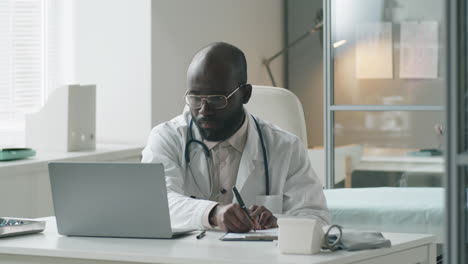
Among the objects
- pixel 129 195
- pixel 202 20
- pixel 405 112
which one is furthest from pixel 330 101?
pixel 129 195

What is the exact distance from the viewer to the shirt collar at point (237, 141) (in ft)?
8.81

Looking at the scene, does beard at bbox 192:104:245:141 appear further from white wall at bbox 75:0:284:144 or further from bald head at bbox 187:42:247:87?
white wall at bbox 75:0:284:144

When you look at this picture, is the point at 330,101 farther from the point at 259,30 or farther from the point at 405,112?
the point at 259,30

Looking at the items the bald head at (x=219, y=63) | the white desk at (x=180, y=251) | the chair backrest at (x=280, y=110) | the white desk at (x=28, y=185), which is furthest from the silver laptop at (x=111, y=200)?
the white desk at (x=28, y=185)

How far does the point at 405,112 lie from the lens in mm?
4469

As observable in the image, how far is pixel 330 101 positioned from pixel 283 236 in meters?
2.50

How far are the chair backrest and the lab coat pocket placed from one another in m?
0.67

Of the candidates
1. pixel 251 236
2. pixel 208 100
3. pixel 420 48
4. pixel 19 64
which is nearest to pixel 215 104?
pixel 208 100

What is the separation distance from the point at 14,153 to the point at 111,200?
5.54 ft

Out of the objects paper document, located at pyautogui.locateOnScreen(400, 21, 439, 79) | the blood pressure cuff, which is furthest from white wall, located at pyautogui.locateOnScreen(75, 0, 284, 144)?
the blood pressure cuff

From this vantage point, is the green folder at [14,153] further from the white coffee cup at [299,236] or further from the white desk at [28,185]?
the white coffee cup at [299,236]

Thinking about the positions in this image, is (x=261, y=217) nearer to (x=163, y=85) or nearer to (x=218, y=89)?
(x=218, y=89)

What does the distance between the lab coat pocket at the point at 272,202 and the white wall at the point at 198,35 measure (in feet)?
7.13

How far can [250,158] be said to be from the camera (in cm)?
268
